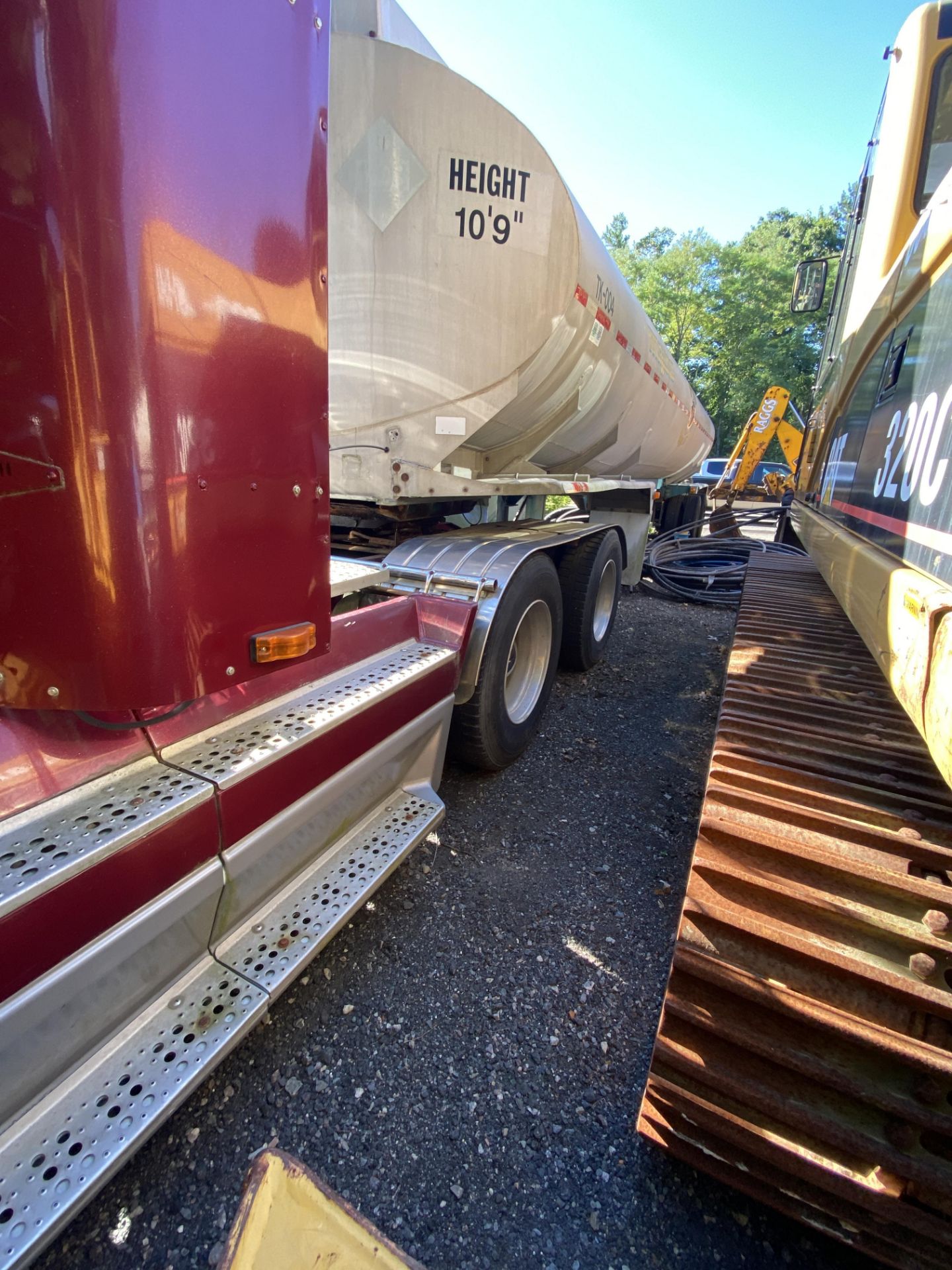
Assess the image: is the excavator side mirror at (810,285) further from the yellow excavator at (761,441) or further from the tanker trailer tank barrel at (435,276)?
the yellow excavator at (761,441)

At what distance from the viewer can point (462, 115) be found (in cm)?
247

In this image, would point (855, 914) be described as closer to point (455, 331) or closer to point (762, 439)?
point (455, 331)

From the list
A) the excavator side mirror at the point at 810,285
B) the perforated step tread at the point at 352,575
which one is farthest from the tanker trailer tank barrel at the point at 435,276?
the excavator side mirror at the point at 810,285

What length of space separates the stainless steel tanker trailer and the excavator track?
1562 mm

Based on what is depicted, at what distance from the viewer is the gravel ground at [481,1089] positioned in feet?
4.63

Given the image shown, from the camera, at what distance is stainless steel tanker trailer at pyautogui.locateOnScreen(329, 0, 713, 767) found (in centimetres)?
249

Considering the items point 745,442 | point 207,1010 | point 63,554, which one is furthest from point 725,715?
point 745,442

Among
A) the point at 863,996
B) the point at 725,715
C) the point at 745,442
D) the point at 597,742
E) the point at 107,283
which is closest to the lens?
the point at 107,283

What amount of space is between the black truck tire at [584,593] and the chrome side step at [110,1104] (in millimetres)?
3395

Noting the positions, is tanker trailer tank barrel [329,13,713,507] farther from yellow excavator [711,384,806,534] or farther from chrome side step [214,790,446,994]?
yellow excavator [711,384,806,534]

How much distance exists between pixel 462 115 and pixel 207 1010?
10.6 feet

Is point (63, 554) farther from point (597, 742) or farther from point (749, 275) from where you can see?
point (749, 275)

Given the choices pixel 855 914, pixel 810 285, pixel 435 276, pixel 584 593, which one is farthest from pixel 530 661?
pixel 810 285

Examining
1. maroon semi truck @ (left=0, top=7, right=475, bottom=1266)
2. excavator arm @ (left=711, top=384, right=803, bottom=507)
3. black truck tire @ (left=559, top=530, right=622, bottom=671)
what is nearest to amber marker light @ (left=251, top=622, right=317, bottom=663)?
maroon semi truck @ (left=0, top=7, right=475, bottom=1266)
